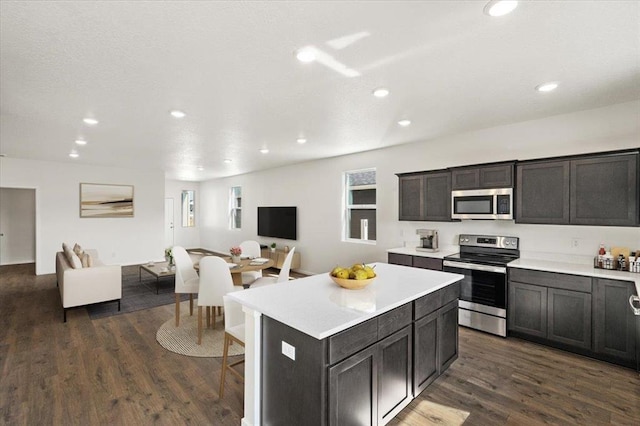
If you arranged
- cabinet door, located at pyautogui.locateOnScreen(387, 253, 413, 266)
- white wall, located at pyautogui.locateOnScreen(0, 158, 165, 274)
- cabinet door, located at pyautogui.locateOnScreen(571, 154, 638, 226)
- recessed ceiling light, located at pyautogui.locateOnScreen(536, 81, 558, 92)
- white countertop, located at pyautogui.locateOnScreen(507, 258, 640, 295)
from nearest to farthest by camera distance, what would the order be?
recessed ceiling light, located at pyautogui.locateOnScreen(536, 81, 558, 92) → white countertop, located at pyautogui.locateOnScreen(507, 258, 640, 295) → cabinet door, located at pyautogui.locateOnScreen(571, 154, 638, 226) → cabinet door, located at pyautogui.locateOnScreen(387, 253, 413, 266) → white wall, located at pyautogui.locateOnScreen(0, 158, 165, 274)

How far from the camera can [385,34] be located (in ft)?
6.50

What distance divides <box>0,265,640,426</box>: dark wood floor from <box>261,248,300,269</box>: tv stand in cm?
358

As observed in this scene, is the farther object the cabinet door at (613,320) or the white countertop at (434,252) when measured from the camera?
the white countertop at (434,252)

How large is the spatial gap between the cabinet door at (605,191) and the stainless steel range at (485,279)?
0.84 m

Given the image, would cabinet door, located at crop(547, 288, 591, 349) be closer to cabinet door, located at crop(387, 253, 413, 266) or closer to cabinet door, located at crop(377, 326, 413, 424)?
cabinet door, located at crop(387, 253, 413, 266)

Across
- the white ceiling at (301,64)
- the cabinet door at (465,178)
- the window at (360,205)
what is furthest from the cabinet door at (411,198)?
the window at (360,205)

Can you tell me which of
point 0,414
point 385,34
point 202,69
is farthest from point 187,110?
point 0,414

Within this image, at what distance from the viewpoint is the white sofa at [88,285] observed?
4.11 metres

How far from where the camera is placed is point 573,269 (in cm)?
316

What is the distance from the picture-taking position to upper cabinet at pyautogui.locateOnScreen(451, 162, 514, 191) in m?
3.72

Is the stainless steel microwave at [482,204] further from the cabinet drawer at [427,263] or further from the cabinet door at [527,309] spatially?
the cabinet door at [527,309]

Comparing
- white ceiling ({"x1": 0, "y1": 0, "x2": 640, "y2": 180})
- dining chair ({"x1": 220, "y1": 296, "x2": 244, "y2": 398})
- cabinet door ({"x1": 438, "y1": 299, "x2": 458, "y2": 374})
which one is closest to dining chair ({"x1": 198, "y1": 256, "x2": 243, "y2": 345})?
dining chair ({"x1": 220, "y1": 296, "x2": 244, "y2": 398})

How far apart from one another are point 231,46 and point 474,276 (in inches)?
140

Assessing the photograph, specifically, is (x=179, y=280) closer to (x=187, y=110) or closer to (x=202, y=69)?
(x=187, y=110)
